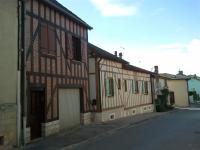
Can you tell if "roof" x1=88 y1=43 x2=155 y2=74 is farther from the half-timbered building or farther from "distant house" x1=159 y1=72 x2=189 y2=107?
"distant house" x1=159 y1=72 x2=189 y2=107

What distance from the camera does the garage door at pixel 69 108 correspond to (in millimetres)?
17531

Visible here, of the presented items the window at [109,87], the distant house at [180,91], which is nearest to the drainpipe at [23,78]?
the window at [109,87]

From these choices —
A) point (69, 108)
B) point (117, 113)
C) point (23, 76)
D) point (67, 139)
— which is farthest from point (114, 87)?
point (23, 76)

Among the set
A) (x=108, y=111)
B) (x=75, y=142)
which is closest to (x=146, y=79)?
(x=108, y=111)

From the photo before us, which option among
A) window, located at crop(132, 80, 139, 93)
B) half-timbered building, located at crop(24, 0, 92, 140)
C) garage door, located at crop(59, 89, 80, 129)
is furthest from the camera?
window, located at crop(132, 80, 139, 93)

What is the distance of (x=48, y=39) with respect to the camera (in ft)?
53.4

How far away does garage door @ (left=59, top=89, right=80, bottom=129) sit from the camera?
17.5 meters

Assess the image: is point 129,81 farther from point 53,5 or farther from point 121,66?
point 53,5

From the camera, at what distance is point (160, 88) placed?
140 feet

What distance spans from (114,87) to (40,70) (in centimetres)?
1135

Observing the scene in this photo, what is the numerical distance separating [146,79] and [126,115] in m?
9.21

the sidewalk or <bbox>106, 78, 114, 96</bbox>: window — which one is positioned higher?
<bbox>106, 78, 114, 96</bbox>: window

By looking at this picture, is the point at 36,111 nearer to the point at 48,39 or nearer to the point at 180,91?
the point at 48,39

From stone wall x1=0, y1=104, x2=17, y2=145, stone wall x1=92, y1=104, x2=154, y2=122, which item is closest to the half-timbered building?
stone wall x1=0, y1=104, x2=17, y2=145
